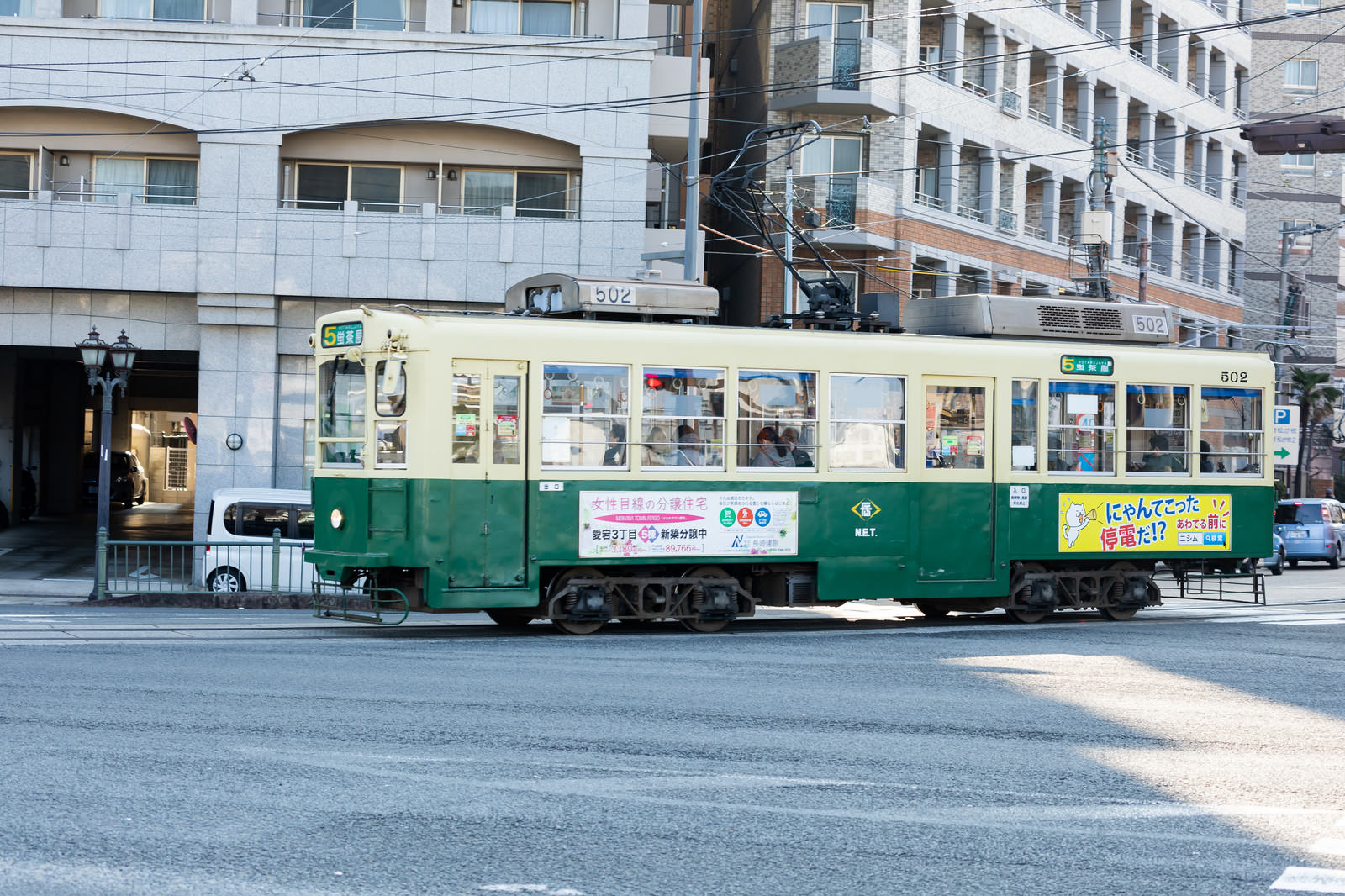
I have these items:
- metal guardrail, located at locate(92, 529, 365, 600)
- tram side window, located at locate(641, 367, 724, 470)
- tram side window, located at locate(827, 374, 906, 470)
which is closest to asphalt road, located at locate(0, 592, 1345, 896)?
tram side window, located at locate(641, 367, 724, 470)

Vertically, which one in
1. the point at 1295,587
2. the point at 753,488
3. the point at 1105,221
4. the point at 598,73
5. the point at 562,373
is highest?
the point at 598,73

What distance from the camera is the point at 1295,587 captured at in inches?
1011

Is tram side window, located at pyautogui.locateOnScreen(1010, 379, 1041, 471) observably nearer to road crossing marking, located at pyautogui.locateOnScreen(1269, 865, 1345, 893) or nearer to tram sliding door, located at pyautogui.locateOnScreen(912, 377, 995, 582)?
tram sliding door, located at pyautogui.locateOnScreen(912, 377, 995, 582)

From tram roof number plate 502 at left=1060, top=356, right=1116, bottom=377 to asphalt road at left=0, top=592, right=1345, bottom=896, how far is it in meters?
4.02

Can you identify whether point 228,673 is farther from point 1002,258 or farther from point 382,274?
point 1002,258

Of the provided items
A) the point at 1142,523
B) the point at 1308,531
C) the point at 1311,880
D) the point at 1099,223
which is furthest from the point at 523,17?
the point at 1311,880

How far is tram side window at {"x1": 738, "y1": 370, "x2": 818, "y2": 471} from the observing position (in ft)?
48.4

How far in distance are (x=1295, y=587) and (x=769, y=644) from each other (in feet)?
51.4

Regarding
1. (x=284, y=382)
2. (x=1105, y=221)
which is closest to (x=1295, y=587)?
(x=1105, y=221)

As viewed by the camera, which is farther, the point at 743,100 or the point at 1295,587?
the point at 743,100

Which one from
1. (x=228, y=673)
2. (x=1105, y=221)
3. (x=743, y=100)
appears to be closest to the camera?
(x=228, y=673)

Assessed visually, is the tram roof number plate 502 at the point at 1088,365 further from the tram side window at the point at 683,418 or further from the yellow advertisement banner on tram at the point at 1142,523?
the tram side window at the point at 683,418

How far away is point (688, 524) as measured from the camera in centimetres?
1451

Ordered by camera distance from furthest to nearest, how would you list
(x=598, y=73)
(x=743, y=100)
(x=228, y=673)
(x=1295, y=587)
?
(x=743, y=100)
(x=598, y=73)
(x=1295, y=587)
(x=228, y=673)
